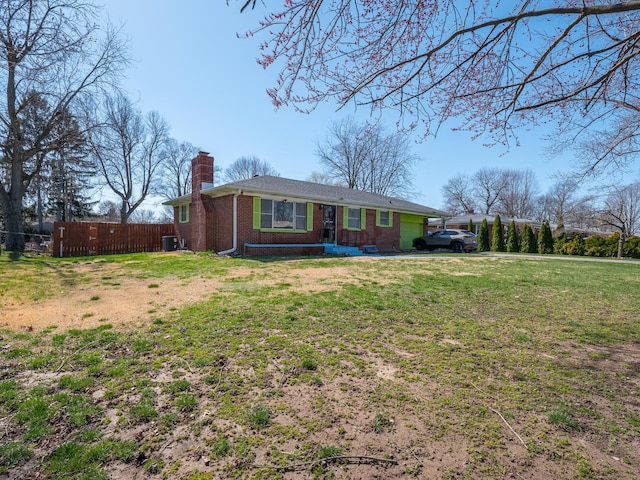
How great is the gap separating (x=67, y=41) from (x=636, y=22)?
1366 cm

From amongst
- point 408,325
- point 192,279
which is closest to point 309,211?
point 192,279

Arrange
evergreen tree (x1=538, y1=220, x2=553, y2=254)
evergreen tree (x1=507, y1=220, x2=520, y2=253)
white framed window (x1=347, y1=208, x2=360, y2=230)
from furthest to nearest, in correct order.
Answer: evergreen tree (x1=507, y1=220, x2=520, y2=253)
evergreen tree (x1=538, y1=220, x2=553, y2=254)
white framed window (x1=347, y1=208, x2=360, y2=230)

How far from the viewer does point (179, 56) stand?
613 centimetres

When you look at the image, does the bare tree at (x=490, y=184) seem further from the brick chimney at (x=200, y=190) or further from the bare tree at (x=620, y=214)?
the brick chimney at (x=200, y=190)

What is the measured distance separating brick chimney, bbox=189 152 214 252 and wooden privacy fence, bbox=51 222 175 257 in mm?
4366

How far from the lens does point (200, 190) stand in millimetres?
13516

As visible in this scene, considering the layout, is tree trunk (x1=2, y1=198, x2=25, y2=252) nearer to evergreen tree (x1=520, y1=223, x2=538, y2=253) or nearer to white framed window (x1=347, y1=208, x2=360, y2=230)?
white framed window (x1=347, y1=208, x2=360, y2=230)

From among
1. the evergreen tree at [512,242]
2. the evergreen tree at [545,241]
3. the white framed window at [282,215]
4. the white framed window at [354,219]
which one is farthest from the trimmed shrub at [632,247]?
the white framed window at [282,215]

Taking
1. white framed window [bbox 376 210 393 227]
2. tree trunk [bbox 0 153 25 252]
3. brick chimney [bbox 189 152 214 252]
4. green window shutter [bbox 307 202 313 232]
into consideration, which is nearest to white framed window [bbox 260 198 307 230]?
green window shutter [bbox 307 202 313 232]

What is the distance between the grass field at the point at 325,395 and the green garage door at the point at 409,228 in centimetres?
1601

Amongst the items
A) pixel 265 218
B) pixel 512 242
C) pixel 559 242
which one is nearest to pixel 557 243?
pixel 559 242

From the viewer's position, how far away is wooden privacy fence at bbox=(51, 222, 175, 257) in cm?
1396

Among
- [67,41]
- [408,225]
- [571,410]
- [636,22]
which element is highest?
[67,41]

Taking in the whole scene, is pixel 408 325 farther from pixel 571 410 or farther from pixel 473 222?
pixel 473 222
